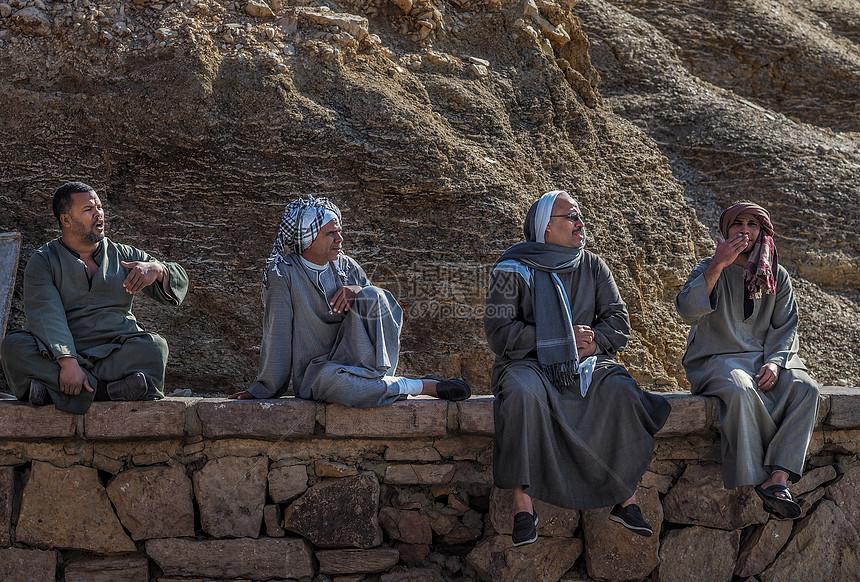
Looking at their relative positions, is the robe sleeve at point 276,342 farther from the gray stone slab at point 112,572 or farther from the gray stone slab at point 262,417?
the gray stone slab at point 112,572

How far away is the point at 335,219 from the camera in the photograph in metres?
4.36

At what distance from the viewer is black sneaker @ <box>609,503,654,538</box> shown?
3785 mm

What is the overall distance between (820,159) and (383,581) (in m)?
6.18

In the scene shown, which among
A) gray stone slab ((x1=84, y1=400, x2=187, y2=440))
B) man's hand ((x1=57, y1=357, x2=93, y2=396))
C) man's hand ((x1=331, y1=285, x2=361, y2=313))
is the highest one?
man's hand ((x1=331, y1=285, x2=361, y2=313))

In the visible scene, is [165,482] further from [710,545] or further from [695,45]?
[695,45]

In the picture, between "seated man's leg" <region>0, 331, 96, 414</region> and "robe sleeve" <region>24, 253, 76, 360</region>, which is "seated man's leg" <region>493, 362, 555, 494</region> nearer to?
"seated man's leg" <region>0, 331, 96, 414</region>

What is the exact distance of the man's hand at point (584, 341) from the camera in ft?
13.5

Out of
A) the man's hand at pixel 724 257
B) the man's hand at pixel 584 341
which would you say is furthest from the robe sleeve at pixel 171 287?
the man's hand at pixel 724 257

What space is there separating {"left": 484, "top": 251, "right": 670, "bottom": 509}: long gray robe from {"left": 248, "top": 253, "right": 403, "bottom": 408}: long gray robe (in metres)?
0.55

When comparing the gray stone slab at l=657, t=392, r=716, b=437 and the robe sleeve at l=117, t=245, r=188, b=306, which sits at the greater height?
the robe sleeve at l=117, t=245, r=188, b=306

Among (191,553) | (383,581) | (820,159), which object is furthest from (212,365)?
(820,159)

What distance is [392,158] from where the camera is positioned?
21.8ft

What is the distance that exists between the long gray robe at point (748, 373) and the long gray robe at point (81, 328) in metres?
2.63

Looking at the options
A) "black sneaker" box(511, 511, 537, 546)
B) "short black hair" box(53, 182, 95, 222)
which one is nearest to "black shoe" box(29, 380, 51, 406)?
"short black hair" box(53, 182, 95, 222)
